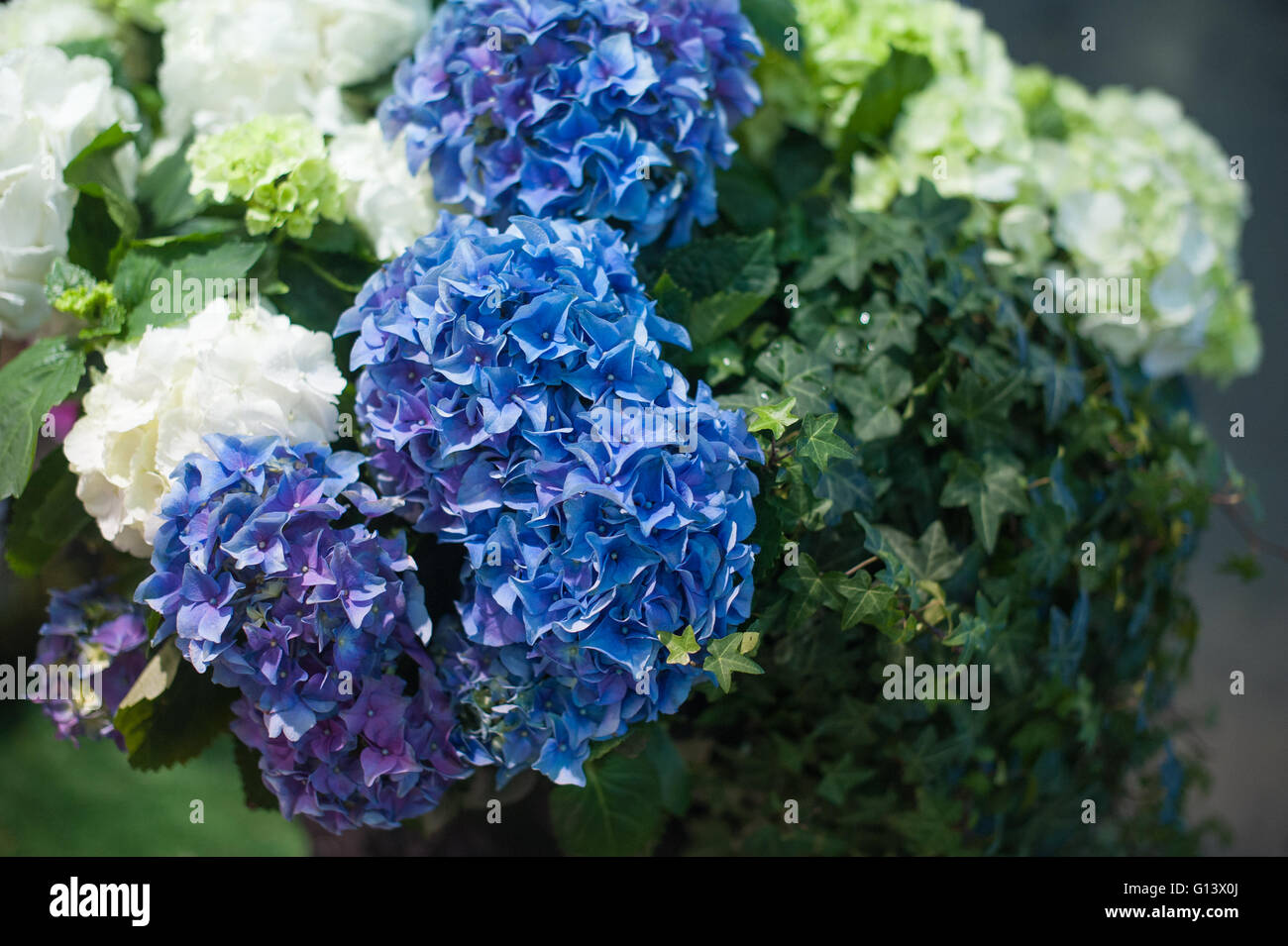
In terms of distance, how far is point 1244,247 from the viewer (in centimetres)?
276

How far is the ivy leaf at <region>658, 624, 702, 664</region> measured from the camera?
0.77 meters

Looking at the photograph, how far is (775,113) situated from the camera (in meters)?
1.29

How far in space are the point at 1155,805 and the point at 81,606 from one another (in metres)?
1.31

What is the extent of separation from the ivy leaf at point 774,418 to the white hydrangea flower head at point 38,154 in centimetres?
71

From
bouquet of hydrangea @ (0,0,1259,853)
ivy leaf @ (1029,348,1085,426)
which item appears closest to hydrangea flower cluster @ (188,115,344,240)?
bouquet of hydrangea @ (0,0,1259,853)

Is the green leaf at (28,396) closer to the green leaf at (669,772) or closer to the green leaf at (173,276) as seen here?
the green leaf at (173,276)

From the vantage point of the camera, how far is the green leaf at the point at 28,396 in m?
0.92

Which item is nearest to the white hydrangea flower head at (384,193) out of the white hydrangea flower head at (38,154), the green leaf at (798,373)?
the white hydrangea flower head at (38,154)

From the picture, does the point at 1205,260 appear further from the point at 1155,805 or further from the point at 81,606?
the point at 81,606

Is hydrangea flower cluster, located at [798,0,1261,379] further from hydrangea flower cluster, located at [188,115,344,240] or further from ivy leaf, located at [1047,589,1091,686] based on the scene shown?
hydrangea flower cluster, located at [188,115,344,240]

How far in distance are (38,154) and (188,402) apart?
350mm

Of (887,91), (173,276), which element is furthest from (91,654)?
(887,91)
